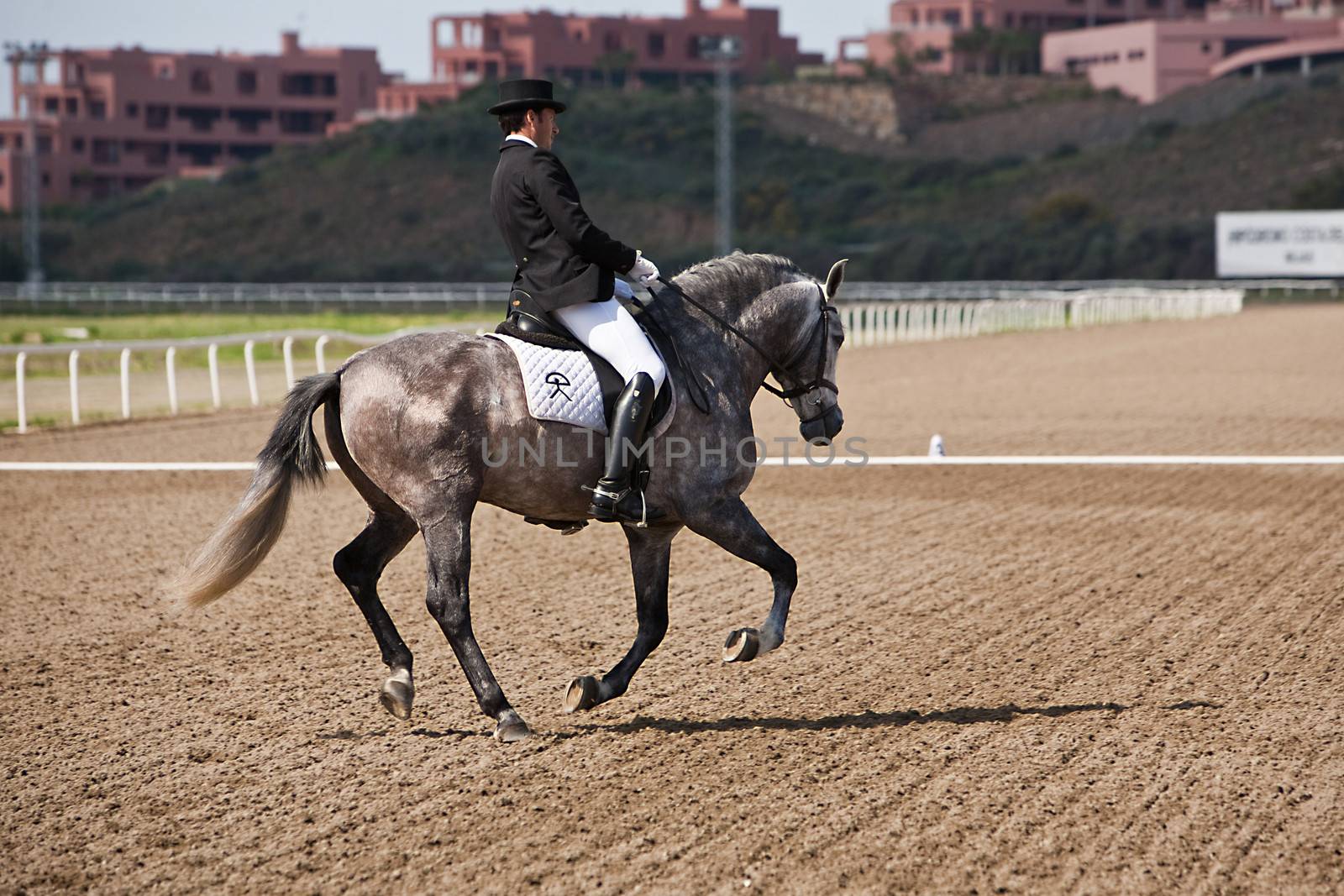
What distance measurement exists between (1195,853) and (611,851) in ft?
5.66

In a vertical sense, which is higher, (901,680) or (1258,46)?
(1258,46)

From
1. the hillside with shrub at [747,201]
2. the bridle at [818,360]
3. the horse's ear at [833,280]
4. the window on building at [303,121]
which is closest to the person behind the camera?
the horse's ear at [833,280]

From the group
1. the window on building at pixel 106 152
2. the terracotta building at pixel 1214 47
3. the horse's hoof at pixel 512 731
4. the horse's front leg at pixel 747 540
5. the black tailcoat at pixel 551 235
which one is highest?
the terracotta building at pixel 1214 47

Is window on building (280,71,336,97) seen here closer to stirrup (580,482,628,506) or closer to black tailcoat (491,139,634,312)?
black tailcoat (491,139,634,312)

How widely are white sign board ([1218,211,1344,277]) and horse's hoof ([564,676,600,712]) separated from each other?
59866mm

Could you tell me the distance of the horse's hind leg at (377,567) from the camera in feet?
19.1

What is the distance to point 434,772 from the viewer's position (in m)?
5.24

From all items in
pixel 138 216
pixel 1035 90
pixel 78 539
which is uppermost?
pixel 1035 90

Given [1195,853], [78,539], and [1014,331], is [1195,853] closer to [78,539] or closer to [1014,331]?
[78,539]

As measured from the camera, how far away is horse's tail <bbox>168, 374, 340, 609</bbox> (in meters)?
5.78

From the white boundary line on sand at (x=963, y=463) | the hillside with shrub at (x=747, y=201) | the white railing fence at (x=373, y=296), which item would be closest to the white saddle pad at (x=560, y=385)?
the white boundary line on sand at (x=963, y=463)

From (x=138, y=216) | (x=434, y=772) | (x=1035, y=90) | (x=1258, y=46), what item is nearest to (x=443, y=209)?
(x=138, y=216)

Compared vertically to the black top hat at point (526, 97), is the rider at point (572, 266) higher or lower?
lower

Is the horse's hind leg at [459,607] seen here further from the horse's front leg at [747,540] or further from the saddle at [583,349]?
the horse's front leg at [747,540]
